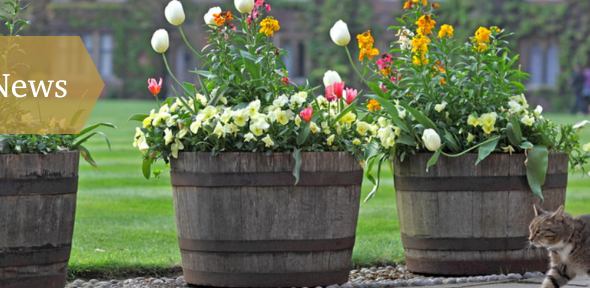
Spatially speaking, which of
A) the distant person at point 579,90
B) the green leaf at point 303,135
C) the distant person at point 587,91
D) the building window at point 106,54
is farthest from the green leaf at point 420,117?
the building window at point 106,54

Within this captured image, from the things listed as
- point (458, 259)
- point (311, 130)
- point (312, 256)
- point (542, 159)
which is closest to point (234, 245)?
point (312, 256)

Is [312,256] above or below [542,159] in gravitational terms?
below

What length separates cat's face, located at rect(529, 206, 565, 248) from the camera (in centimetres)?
389

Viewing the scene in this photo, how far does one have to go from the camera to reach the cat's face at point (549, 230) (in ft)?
12.8

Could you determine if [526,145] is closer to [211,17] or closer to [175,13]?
[211,17]

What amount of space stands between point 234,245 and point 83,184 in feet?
18.8

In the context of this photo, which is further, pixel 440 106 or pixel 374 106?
pixel 374 106

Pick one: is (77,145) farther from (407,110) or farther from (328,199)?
(407,110)

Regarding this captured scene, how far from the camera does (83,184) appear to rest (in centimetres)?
933

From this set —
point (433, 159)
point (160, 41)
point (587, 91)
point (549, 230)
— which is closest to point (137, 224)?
point (160, 41)

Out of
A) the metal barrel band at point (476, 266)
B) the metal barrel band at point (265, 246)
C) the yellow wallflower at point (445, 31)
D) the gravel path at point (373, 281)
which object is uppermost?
the yellow wallflower at point (445, 31)

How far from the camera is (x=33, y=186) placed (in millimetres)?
3689

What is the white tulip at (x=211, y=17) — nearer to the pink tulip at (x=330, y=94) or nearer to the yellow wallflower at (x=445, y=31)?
the pink tulip at (x=330, y=94)

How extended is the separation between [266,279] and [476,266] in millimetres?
1093
